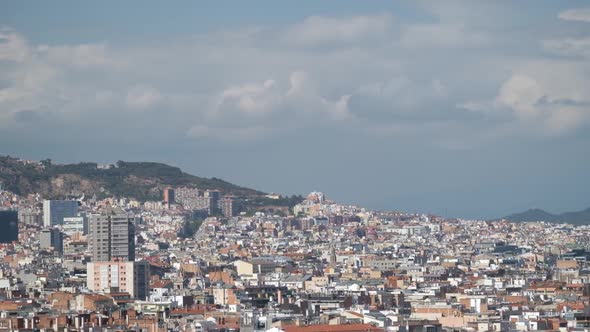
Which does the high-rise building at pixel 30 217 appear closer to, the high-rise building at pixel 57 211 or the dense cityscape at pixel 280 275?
the dense cityscape at pixel 280 275

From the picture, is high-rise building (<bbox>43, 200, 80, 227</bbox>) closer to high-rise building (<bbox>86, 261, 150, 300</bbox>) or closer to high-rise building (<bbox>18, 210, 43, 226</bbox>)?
high-rise building (<bbox>18, 210, 43, 226</bbox>)

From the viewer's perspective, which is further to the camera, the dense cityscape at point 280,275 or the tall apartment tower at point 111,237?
the tall apartment tower at point 111,237

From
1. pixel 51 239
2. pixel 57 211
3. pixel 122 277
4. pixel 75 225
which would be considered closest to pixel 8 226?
pixel 51 239

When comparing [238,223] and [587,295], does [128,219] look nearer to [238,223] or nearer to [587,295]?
[587,295]

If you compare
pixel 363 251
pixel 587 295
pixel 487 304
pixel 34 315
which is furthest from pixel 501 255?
pixel 34 315

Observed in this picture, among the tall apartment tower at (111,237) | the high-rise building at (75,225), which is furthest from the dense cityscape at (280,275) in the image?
the high-rise building at (75,225)

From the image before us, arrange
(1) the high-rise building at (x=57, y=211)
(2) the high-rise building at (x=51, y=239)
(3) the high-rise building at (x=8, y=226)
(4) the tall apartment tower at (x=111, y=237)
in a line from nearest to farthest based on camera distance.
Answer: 1. (4) the tall apartment tower at (x=111, y=237)
2. (2) the high-rise building at (x=51, y=239)
3. (3) the high-rise building at (x=8, y=226)
4. (1) the high-rise building at (x=57, y=211)
